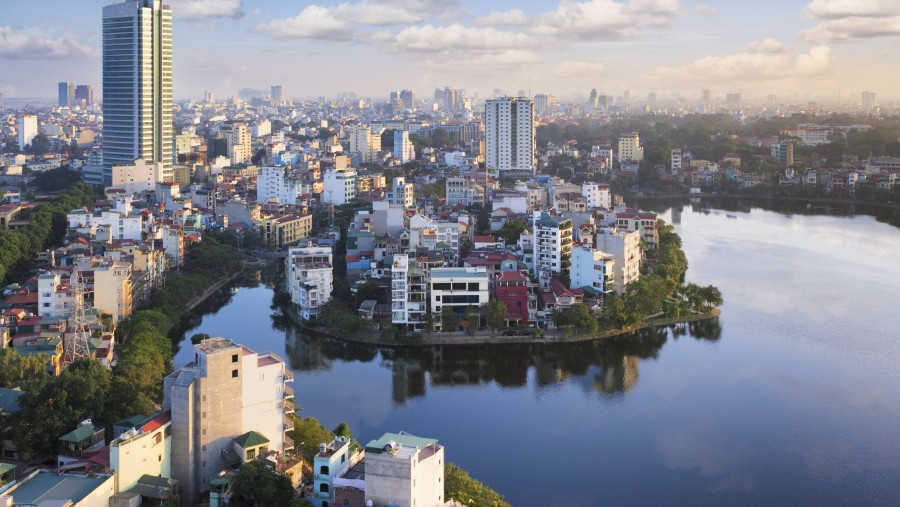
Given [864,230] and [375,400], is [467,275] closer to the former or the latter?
[375,400]

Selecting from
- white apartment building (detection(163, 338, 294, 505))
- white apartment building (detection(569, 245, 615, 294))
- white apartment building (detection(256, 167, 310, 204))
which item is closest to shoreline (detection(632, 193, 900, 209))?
white apartment building (detection(256, 167, 310, 204))

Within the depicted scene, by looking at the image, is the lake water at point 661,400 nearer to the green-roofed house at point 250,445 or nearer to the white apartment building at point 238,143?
the green-roofed house at point 250,445

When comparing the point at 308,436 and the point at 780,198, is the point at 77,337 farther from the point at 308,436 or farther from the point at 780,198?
the point at 780,198

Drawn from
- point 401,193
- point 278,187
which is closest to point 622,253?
point 401,193

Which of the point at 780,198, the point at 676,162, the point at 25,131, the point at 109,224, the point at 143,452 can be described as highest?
the point at 25,131

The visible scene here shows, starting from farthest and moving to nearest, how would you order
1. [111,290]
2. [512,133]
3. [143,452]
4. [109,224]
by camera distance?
[512,133] < [109,224] < [111,290] < [143,452]

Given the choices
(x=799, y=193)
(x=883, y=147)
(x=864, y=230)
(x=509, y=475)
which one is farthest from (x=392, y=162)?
(x=509, y=475)
